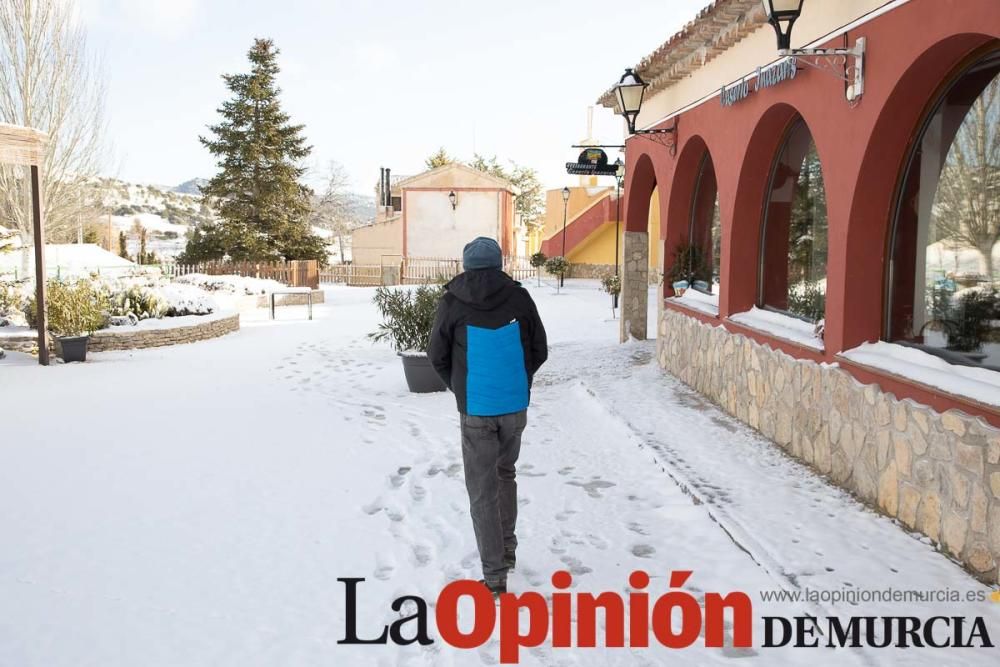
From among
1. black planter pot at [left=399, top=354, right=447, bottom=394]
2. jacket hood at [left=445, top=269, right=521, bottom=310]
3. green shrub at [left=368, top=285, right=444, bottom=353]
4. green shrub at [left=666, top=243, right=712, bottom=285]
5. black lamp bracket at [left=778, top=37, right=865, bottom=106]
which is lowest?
black planter pot at [left=399, top=354, right=447, bottom=394]

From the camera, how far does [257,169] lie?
31.1 m

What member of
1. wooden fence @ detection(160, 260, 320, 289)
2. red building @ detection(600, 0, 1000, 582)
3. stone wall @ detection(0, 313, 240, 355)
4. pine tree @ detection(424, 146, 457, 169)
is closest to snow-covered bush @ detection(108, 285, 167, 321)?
stone wall @ detection(0, 313, 240, 355)

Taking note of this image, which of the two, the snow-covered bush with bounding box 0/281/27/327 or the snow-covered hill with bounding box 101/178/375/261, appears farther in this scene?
the snow-covered hill with bounding box 101/178/375/261

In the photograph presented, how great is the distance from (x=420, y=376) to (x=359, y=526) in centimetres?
438

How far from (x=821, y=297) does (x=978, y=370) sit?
90.3 inches

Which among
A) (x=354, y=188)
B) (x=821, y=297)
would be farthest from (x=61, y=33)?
(x=354, y=188)

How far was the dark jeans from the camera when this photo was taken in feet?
12.8

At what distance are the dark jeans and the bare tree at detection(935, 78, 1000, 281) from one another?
9.22 feet

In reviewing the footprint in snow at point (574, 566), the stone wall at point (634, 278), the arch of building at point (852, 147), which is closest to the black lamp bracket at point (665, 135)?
the arch of building at point (852, 147)

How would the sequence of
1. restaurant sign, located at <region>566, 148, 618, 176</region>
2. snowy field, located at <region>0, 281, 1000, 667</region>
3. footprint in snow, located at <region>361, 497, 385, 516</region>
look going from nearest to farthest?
snowy field, located at <region>0, 281, 1000, 667</region>, footprint in snow, located at <region>361, 497, 385, 516</region>, restaurant sign, located at <region>566, 148, 618, 176</region>

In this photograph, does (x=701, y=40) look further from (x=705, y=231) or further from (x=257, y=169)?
(x=257, y=169)

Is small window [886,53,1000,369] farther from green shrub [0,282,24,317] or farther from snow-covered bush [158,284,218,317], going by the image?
green shrub [0,282,24,317]

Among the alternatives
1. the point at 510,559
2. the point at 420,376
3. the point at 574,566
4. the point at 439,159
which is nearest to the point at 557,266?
the point at 420,376

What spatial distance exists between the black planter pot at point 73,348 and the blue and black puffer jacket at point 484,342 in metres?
9.29
